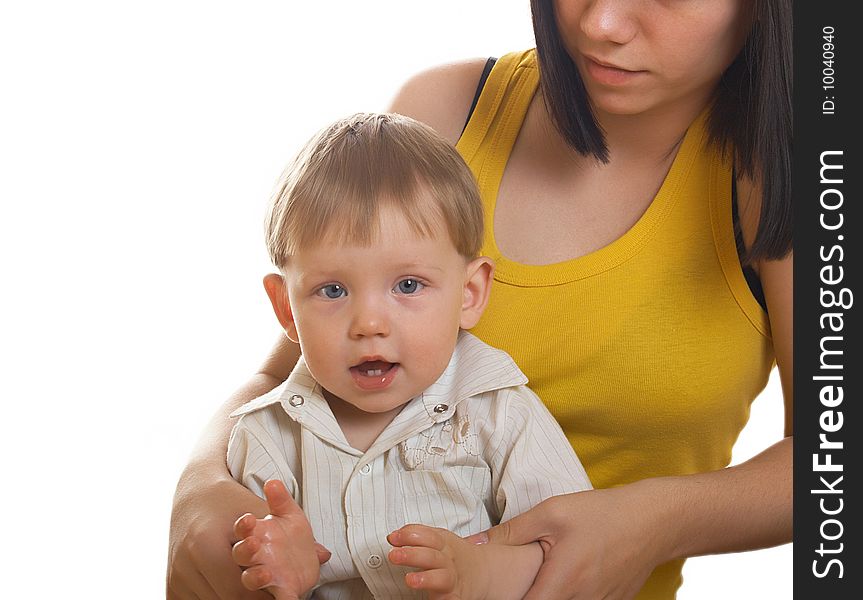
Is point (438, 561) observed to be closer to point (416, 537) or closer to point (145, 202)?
point (416, 537)

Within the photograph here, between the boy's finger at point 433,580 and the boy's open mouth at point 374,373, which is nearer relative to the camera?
the boy's finger at point 433,580

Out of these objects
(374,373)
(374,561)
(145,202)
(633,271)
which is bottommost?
(374,561)

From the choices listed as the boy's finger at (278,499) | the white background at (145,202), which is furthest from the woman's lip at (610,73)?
the white background at (145,202)

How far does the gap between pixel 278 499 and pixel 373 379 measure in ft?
0.54

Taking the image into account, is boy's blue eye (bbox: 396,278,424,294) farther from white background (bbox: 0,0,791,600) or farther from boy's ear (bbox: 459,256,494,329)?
white background (bbox: 0,0,791,600)

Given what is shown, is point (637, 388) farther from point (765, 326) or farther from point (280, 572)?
point (280, 572)

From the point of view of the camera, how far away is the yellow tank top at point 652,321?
4.68 ft

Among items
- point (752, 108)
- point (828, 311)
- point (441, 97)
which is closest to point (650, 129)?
point (752, 108)

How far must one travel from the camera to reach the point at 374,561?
1.26m

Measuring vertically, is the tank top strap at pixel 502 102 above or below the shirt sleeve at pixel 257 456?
above

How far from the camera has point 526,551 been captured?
1.22m

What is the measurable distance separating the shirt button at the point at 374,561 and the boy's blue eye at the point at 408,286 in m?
0.29

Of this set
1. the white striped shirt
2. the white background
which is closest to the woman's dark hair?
the white striped shirt

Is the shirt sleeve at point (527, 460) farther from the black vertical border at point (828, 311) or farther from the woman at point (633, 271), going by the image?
the black vertical border at point (828, 311)
